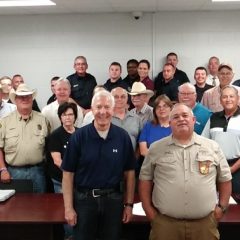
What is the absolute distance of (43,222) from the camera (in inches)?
102

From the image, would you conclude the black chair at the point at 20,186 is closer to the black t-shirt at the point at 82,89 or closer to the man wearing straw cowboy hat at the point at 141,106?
the man wearing straw cowboy hat at the point at 141,106

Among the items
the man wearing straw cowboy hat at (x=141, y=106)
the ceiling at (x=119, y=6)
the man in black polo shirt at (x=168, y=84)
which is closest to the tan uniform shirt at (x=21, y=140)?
the man wearing straw cowboy hat at (x=141, y=106)

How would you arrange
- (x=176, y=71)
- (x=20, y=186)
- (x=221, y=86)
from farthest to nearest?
1. (x=176, y=71)
2. (x=221, y=86)
3. (x=20, y=186)

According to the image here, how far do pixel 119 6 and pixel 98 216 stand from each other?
4.41 m

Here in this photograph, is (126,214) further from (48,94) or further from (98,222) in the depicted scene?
(48,94)

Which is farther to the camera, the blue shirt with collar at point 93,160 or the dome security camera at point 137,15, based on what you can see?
the dome security camera at point 137,15

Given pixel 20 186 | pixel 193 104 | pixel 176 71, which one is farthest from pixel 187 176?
pixel 176 71

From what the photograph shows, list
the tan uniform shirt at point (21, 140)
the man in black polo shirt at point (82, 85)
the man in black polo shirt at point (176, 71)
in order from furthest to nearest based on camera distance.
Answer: the man in black polo shirt at point (176, 71), the man in black polo shirt at point (82, 85), the tan uniform shirt at point (21, 140)

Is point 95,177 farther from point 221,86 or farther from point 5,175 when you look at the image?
point 221,86

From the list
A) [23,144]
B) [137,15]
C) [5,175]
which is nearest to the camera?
[5,175]

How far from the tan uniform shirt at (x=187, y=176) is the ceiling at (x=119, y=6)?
378 centimetres

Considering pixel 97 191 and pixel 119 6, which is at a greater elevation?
pixel 119 6

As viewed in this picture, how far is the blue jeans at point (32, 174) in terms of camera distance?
365 centimetres

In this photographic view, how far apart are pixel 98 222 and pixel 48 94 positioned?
4.88 meters
